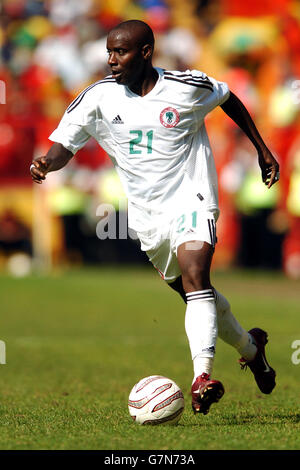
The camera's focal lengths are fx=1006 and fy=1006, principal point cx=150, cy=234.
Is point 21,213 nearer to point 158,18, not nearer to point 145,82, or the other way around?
point 158,18

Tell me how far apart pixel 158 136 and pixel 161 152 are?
0.30ft

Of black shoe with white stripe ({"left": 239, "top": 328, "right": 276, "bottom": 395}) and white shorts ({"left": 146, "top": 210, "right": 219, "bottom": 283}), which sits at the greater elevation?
white shorts ({"left": 146, "top": 210, "right": 219, "bottom": 283})

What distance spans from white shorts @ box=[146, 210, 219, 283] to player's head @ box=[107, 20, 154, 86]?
837mm

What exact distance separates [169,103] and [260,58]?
1457cm

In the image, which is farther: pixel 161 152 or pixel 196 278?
pixel 161 152

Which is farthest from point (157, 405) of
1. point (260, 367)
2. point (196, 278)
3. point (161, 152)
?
point (161, 152)

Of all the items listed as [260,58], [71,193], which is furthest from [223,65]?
[71,193]

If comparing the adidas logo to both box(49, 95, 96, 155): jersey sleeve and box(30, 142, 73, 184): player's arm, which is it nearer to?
box(49, 95, 96, 155): jersey sleeve

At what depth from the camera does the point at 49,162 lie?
5695mm

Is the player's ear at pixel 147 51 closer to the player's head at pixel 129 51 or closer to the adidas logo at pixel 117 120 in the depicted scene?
the player's head at pixel 129 51

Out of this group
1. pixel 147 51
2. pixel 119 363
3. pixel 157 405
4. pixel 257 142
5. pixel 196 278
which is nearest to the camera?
pixel 157 405

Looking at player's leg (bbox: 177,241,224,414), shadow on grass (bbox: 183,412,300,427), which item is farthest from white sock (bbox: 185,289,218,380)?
shadow on grass (bbox: 183,412,300,427)

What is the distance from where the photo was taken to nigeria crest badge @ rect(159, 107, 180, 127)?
5684 mm

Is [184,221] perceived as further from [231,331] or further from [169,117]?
[231,331]
